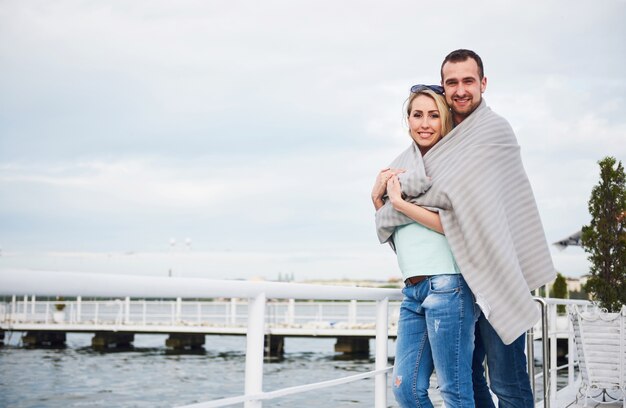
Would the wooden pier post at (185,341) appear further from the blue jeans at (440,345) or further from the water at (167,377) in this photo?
the blue jeans at (440,345)

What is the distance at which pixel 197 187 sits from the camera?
65.9 meters

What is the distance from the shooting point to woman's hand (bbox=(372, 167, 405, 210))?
75.9 inches

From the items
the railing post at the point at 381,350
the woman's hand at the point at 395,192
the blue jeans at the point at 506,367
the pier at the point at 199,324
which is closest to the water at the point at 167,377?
the pier at the point at 199,324

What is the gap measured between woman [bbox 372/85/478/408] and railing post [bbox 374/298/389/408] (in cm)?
44

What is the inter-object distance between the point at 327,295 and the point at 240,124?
47605 mm

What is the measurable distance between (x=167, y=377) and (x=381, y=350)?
22448 mm

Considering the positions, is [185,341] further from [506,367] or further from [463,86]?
[463,86]

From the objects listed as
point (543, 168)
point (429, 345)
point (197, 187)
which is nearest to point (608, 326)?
point (429, 345)

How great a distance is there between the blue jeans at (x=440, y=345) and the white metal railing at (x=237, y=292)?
272mm

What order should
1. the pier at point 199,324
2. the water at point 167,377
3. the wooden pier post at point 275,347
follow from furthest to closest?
the wooden pier post at point 275,347 → the pier at point 199,324 → the water at point 167,377

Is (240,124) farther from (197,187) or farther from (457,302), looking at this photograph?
(457,302)

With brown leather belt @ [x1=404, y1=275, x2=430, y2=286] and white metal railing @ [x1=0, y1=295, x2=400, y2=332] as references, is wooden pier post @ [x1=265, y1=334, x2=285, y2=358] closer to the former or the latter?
white metal railing @ [x1=0, y1=295, x2=400, y2=332]

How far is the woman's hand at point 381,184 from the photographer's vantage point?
1.93 metres

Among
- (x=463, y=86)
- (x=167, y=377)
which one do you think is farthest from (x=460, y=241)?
(x=167, y=377)
